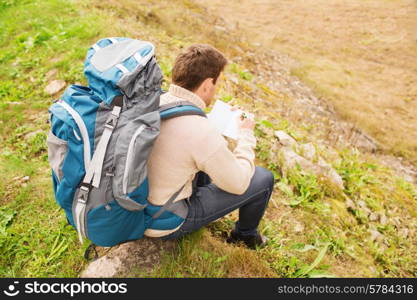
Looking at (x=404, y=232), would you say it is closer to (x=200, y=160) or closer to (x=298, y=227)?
(x=298, y=227)

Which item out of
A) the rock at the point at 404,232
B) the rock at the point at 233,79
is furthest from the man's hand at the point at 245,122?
the rock at the point at 233,79

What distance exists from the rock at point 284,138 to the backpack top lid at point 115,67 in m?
3.80

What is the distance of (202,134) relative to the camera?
97.1 inches

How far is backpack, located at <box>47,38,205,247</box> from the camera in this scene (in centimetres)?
235

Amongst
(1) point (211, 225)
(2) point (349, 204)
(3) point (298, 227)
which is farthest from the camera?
(2) point (349, 204)

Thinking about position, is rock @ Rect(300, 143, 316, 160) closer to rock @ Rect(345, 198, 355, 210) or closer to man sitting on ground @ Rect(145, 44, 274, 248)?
rock @ Rect(345, 198, 355, 210)

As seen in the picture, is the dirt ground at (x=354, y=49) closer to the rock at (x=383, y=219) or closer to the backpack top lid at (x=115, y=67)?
the rock at (x=383, y=219)

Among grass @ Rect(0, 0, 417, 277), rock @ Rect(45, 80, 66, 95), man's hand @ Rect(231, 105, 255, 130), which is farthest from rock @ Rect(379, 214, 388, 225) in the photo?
rock @ Rect(45, 80, 66, 95)

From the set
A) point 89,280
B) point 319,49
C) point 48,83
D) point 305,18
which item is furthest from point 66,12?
point 305,18

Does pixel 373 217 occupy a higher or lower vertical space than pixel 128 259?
lower

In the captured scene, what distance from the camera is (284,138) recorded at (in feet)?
19.5

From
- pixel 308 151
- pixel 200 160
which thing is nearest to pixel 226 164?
pixel 200 160

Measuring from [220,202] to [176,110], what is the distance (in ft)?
3.59

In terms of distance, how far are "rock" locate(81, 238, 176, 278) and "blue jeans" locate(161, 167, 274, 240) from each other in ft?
0.91
